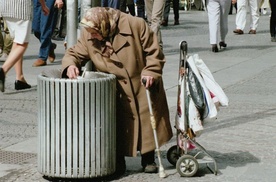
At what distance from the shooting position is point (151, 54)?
6.21 metres

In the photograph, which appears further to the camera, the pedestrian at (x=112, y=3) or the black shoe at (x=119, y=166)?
the pedestrian at (x=112, y=3)

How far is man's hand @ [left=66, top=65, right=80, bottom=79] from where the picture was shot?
6105 mm

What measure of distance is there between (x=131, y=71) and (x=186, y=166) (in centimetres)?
88

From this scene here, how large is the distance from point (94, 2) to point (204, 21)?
1658 cm

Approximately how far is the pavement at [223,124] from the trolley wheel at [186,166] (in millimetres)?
56

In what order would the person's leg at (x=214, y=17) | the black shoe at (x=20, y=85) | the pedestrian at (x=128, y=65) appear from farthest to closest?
the person's leg at (x=214, y=17), the black shoe at (x=20, y=85), the pedestrian at (x=128, y=65)

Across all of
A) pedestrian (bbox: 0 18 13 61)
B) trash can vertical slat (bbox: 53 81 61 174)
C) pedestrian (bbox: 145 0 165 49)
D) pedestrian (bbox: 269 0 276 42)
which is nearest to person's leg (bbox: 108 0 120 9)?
pedestrian (bbox: 145 0 165 49)

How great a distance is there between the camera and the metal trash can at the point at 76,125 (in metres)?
5.88

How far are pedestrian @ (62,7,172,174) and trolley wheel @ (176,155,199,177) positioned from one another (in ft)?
0.75

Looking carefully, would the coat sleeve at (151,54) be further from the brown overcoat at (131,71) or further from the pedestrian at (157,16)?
the pedestrian at (157,16)

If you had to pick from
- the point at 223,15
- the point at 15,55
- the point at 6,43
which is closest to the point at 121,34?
the point at 15,55

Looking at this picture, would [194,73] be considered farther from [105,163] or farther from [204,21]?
[204,21]

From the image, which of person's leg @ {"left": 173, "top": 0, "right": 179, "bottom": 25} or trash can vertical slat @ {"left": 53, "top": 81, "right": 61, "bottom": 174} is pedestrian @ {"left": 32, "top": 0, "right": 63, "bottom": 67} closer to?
trash can vertical slat @ {"left": 53, "top": 81, "right": 61, "bottom": 174}

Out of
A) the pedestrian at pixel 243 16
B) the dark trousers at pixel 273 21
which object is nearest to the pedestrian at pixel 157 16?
the dark trousers at pixel 273 21
